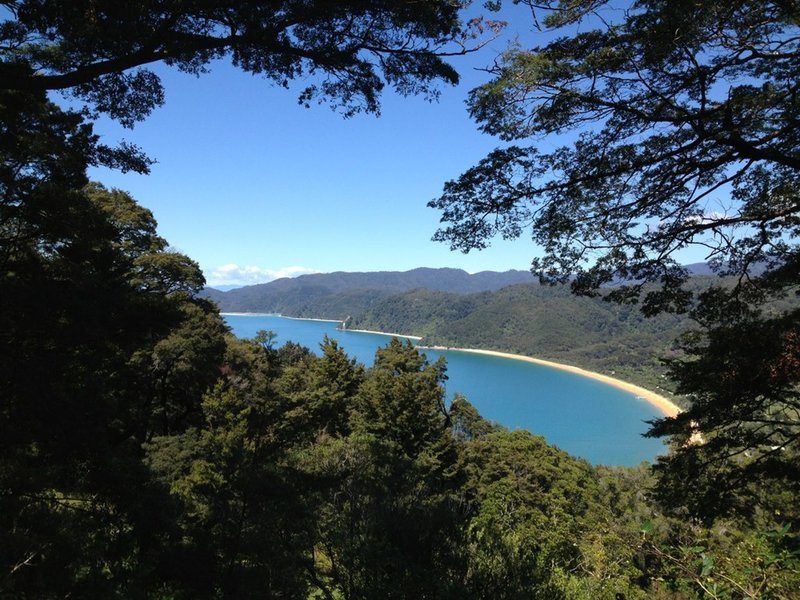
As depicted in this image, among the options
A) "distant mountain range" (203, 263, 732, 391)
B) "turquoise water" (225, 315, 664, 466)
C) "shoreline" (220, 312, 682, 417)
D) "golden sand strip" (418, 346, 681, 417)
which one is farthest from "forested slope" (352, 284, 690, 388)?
"turquoise water" (225, 315, 664, 466)

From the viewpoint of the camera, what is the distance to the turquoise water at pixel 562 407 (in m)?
52.5

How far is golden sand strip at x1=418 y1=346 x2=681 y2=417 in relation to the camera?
68938mm

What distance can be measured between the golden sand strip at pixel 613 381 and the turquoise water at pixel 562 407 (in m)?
1.94

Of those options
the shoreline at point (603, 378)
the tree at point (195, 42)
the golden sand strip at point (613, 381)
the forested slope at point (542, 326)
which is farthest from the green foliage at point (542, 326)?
the tree at point (195, 42)

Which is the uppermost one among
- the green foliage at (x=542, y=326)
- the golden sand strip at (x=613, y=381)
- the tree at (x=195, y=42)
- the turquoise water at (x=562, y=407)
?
the tree at (x=195, y=42)

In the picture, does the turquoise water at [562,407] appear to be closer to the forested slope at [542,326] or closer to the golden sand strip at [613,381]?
the golden sand strip at [613,381]

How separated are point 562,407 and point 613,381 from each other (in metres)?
29.0

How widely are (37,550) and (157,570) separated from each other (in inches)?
127

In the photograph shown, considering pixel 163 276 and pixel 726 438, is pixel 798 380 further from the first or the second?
pixel 163 276

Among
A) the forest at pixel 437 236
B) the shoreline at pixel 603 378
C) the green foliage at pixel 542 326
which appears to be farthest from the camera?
the green foliage at pixel 542 326

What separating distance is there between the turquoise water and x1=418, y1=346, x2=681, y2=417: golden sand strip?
1.94m

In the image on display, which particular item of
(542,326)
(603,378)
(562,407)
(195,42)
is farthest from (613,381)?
(195,42)

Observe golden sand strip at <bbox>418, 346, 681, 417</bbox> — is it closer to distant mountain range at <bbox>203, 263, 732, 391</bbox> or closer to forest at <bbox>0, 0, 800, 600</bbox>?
distant mountain range at <bbox>203, 263, 732, 391</bbox>

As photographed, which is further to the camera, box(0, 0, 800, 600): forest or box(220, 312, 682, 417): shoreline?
box(220, 312, 682, 417): shoreline
